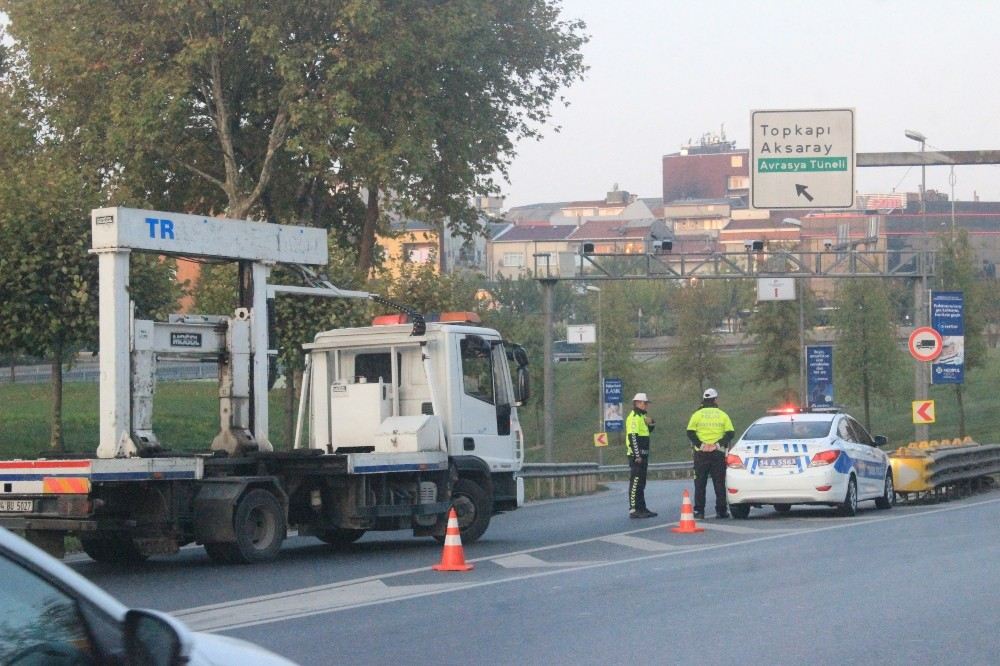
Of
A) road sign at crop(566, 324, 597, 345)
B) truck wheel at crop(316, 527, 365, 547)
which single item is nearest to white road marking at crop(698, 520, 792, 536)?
truck wheel at crop(316, 527, 365, 547)

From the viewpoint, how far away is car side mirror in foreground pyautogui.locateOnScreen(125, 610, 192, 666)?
3.40 metres

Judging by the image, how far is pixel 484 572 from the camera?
13.8m

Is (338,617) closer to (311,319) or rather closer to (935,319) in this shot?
(311,319)

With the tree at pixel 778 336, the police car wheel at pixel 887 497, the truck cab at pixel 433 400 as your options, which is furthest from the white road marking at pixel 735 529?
the tree at pixel 778 336

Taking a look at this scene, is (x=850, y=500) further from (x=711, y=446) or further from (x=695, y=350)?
(x=695, y=350)

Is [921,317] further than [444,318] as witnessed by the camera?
Yes

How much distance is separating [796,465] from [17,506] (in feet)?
33.7

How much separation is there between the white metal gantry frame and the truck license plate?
1146 millimetres

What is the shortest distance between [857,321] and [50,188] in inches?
1631

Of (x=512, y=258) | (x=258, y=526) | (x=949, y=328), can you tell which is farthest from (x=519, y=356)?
(x=512, y=258)

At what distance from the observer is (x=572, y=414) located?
80500 millimetres

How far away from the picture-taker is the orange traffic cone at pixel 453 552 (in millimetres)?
13859

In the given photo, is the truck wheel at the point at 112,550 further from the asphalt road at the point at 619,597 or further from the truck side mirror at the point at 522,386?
the truck side mirror at the point at 522,386

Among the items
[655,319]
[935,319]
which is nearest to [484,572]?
[935,319]
